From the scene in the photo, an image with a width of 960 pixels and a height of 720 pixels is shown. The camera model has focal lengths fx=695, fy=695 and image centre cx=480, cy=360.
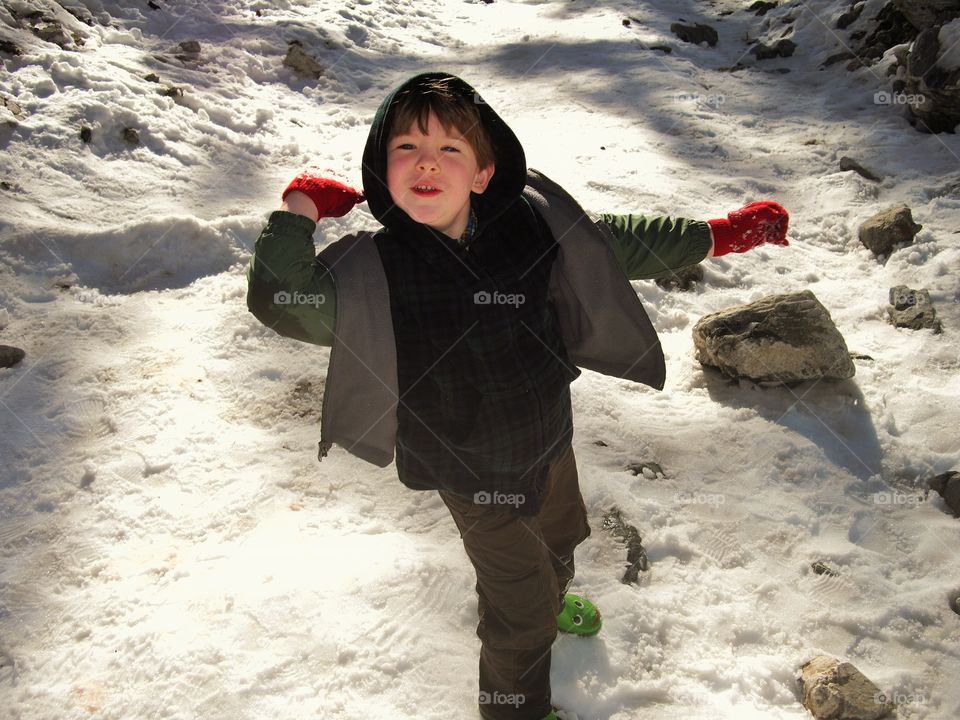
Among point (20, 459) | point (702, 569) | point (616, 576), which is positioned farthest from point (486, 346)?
point (20, 459)

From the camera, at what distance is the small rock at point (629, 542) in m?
2.55

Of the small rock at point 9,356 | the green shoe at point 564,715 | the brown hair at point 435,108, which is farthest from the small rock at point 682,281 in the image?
the small rock at point 9,356

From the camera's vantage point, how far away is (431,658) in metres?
2.18

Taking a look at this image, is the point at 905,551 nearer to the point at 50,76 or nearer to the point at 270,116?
the point at 270,116

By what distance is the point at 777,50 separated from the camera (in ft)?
23.7

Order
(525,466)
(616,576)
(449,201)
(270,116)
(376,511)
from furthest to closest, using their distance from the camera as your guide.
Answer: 1. (270,116)
2. (376,511)
3. (616,576)
4. (525,466)
5. (449,201)

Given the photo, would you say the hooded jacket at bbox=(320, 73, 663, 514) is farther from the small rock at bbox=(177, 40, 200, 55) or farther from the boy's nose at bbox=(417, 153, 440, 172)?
the small rock at bbox=(177, 40, 200, 55)

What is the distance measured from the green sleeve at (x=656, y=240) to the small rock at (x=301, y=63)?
17.4 feet

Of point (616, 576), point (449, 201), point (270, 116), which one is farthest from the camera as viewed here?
point (270, 116)

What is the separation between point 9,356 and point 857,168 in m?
5.44

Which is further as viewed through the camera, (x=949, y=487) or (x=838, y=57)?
(x=838, y=57)

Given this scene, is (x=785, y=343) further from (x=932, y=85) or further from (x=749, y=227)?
(x=932, y=85)

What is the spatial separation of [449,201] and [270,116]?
447cm

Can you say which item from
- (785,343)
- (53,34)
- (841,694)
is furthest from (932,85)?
(53,34)
